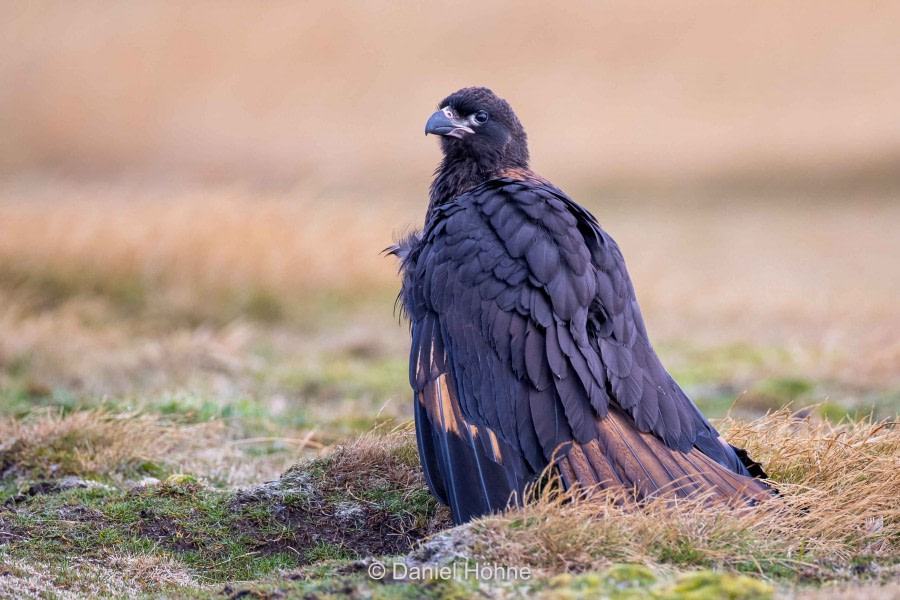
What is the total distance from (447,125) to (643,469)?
6.62ft

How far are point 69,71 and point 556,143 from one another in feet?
43.8

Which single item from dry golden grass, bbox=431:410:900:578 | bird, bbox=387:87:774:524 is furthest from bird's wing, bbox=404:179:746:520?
dry golden grass, bbox=431:410:900:578

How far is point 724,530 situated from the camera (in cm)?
365

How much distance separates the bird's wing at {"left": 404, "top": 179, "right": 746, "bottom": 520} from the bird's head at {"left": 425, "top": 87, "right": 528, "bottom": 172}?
2.01 ft

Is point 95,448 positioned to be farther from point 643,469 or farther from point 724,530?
point 724,530

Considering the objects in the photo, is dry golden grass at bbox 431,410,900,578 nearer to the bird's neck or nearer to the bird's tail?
the bird's tail

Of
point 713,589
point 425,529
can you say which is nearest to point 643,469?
point 425,529

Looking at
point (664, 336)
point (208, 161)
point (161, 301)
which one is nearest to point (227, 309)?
point (161, 301)

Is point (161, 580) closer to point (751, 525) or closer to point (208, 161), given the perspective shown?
point (751, 525)

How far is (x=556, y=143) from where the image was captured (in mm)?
28047

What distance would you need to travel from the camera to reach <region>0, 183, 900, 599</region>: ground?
353cm

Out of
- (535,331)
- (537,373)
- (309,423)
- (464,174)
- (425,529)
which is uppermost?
(464,174)

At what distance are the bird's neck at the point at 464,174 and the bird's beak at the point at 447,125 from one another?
11 cm

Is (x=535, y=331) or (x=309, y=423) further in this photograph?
(x=309, y=423)
